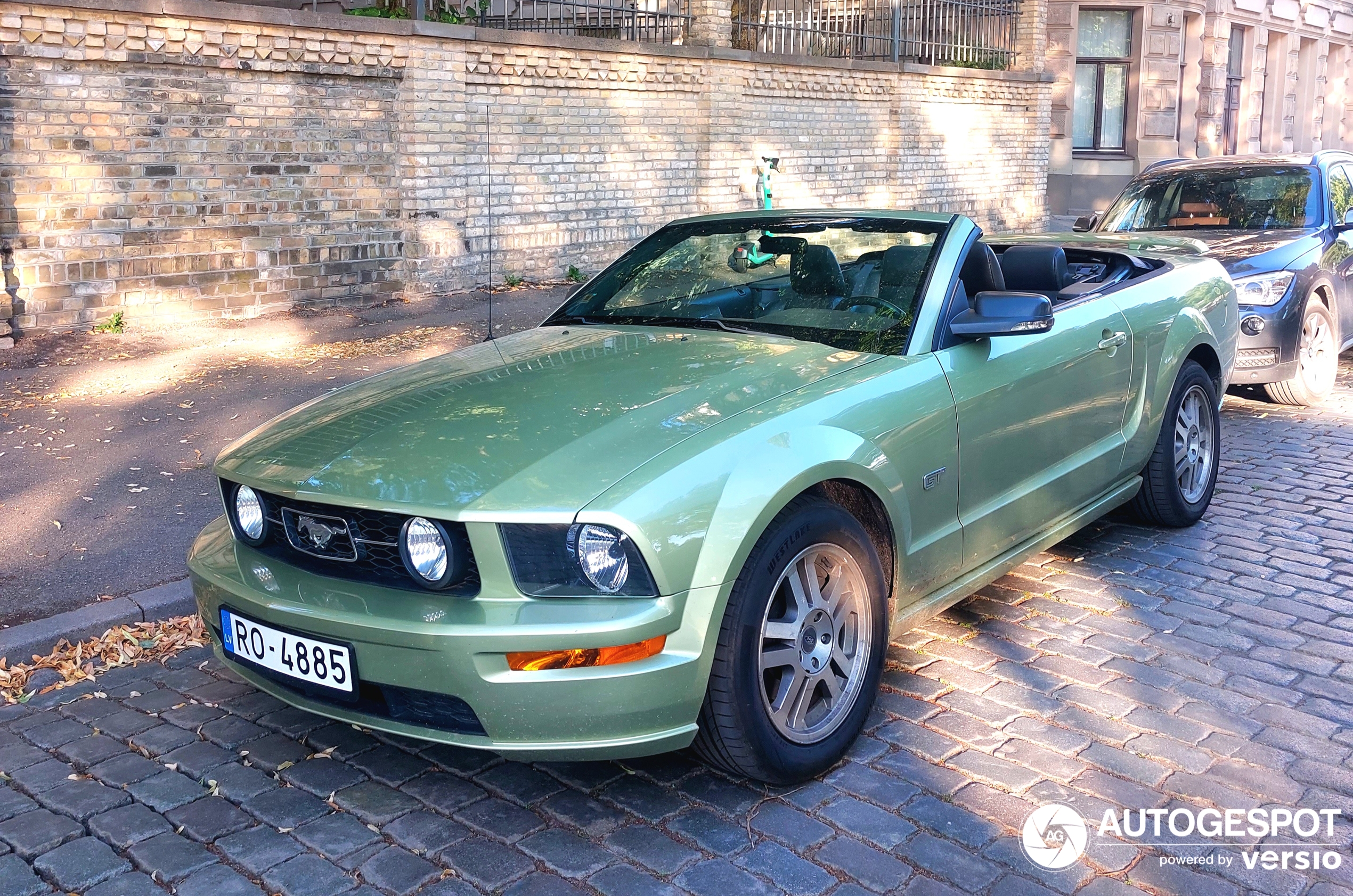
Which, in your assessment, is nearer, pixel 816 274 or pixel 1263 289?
pixel 816 274

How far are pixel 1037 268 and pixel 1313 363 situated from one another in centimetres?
477

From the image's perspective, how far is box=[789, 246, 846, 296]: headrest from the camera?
4508mm

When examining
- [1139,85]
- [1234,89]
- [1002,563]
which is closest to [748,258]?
[1002,563]

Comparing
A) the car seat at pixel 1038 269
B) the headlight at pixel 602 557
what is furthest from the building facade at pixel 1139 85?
the headlight at pixel 602 557

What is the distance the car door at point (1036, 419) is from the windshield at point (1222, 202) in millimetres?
5160

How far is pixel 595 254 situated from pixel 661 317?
9.66m

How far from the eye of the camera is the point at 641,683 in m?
3.09

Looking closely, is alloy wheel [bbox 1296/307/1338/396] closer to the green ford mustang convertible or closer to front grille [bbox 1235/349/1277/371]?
front grille [bbox 1235/349/1277/371]

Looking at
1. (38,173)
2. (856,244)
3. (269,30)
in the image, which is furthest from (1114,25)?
(856,244)

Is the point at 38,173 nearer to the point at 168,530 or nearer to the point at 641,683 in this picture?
the point at 168,530

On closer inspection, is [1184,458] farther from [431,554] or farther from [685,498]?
[431,554]

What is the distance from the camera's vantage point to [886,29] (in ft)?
63.8

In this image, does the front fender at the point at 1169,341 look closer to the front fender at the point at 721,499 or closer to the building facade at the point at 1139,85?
the front fender at the point at 721,499

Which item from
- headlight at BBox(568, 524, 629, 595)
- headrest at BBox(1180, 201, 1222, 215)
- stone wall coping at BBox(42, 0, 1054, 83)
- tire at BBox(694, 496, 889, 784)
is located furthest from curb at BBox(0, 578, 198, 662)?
headrest at BBox(1180, 201, 1222, 215)
